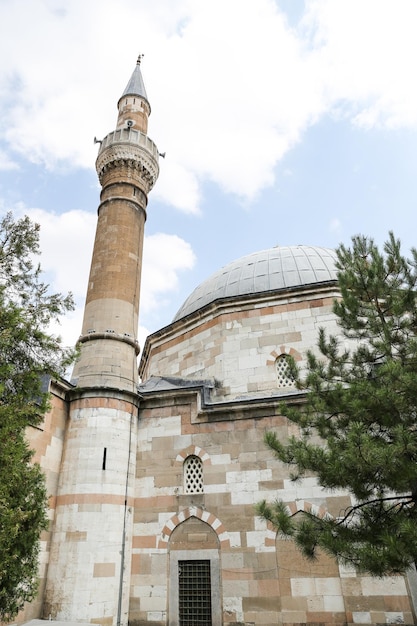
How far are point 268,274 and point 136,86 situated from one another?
8.37 m

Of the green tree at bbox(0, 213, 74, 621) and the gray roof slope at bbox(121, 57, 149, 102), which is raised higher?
the gray roof slope at bbox(121, 57, 149, 102)

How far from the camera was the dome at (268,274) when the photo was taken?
42.9ft

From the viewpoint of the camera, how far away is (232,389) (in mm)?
11266

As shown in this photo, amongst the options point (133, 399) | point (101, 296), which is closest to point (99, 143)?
point (101, 296)

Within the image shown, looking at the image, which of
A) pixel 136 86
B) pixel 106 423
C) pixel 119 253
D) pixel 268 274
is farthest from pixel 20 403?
pixel 136 86

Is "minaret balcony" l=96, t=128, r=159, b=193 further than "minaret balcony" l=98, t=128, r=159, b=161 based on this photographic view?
No

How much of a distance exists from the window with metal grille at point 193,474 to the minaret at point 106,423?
120 cm

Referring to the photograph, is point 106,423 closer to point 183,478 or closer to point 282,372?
point 183,478

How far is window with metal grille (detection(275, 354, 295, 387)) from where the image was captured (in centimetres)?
1114

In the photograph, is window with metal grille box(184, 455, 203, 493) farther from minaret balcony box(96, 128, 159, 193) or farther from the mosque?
minaret balcony box(96, 128, 159, 193)

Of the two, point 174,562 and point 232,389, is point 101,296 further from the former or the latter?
point 174,562

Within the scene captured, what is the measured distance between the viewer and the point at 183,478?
31.5 feet

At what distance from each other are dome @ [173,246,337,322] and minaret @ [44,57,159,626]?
2952mm

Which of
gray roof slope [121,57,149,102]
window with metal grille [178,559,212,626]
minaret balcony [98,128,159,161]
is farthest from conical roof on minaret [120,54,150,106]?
window with metal grille [178,559,212,626]
